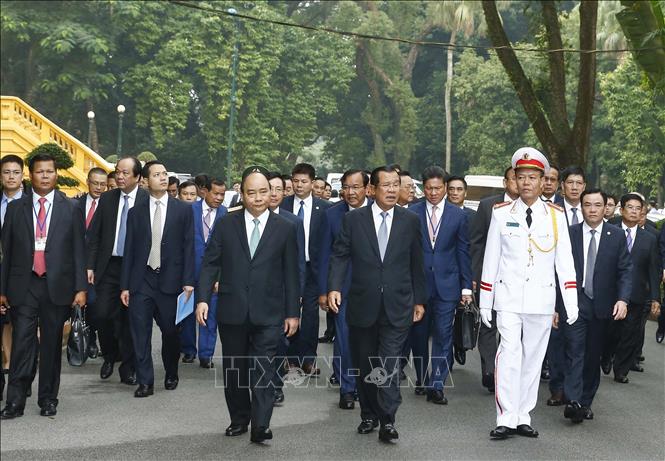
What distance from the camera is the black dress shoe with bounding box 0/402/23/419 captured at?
28.8 ft

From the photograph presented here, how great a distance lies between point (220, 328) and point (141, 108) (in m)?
46.2

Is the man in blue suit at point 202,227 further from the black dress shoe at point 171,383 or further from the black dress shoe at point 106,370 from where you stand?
the black dress shoe at point 171,383

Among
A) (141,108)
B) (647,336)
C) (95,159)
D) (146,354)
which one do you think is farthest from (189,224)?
(141,108)

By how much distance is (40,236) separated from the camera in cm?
913

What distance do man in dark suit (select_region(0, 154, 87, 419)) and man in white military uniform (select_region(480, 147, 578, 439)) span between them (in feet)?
11.2

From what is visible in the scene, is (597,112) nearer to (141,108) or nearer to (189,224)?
(141,108)

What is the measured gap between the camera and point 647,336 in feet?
56.1

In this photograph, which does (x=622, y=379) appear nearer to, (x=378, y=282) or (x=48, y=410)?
(x=378, y=282)

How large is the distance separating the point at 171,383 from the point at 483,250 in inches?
125

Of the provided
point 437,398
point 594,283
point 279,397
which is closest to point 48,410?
point 279,397

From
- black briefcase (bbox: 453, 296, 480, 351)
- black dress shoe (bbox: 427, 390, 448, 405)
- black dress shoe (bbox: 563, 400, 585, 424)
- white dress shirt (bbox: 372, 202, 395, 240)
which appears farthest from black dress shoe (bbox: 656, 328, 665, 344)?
white dress shirt (bbox: 372, 202, 395, 240)

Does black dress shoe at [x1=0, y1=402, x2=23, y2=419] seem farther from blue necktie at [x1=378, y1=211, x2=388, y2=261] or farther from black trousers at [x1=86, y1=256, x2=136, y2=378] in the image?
blue necktie at [x1=378, y1=211, x2=388, y2=261]

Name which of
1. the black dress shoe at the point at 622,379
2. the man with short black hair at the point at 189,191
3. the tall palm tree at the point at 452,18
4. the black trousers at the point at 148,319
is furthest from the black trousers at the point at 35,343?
the tall palm tree at the point at 452,18

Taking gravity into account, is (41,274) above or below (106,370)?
above
